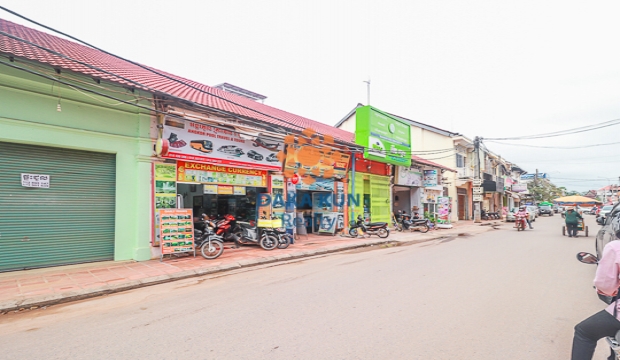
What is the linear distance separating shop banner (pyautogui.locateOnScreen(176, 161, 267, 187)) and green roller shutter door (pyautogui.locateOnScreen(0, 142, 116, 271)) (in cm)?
187

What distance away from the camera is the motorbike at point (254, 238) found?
36.4ft

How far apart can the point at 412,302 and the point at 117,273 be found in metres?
6.45

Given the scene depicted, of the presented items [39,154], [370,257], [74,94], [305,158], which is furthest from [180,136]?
[370,257]

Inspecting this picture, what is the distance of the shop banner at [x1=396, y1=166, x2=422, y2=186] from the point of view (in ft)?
65.1

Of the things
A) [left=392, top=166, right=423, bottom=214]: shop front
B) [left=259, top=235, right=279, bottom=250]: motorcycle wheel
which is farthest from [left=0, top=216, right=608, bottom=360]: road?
[left=392, top=166, right=423, bottom=214]: shop front

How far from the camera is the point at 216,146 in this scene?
10.6 meters

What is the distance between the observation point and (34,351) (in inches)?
145

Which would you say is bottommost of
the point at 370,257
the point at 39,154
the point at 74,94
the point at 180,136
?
the point at 370,257

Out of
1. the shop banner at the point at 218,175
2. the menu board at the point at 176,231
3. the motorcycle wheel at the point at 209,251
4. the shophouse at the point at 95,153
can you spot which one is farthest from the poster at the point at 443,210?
the menu board at the point at 176,231

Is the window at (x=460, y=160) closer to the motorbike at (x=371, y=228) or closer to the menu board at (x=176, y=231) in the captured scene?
the motorbike at (x=371, y=228)

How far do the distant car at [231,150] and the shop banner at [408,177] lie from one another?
37.3 feet

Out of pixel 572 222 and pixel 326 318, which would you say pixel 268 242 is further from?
pixel 572 222

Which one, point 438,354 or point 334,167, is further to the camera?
point 334,167

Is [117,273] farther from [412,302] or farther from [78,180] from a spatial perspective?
[412,302]
